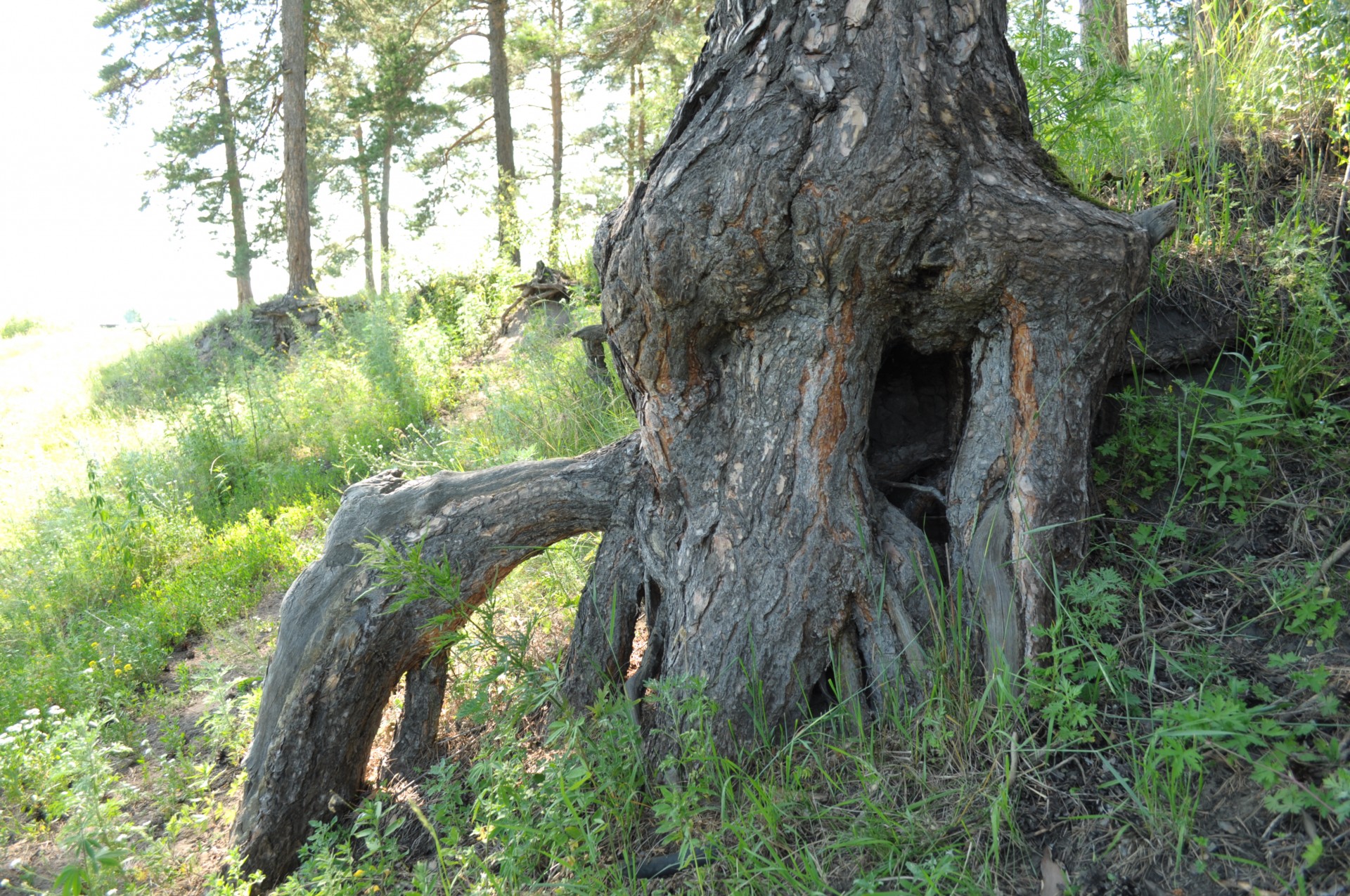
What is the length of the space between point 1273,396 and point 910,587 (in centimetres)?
133

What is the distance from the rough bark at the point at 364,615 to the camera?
2846mm

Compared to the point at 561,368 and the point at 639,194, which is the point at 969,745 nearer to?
the point at 639,194

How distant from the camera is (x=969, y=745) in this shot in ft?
6.86

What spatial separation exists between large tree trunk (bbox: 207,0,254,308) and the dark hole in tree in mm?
17858

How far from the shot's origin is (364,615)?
2.88 metres

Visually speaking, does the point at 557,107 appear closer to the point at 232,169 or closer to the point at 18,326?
the point at 232,169

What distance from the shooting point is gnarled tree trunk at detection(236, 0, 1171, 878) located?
231cm

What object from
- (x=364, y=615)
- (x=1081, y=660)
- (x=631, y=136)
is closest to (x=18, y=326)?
(x=631, y=136)

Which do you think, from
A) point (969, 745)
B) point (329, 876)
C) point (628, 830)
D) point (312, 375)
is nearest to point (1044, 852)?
point (969, 745)

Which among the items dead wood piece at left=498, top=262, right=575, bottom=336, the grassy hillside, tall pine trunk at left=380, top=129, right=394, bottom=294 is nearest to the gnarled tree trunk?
the grassy hillside

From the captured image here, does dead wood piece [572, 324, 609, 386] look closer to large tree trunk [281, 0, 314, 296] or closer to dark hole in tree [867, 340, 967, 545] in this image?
dark hole in tree [867, 340, 967, 545]

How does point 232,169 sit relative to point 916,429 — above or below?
above

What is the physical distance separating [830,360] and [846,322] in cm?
13

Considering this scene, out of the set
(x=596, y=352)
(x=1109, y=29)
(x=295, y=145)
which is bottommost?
(x=596, y=352)
